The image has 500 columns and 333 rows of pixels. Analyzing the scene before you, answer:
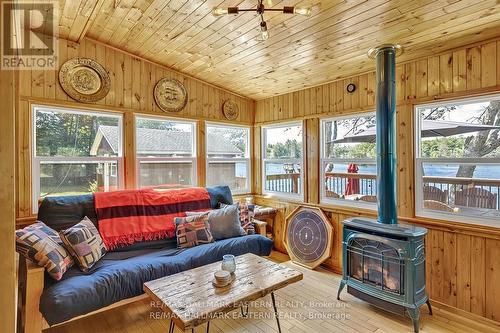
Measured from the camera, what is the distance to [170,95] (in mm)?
3588

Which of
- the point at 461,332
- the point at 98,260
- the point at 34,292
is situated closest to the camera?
the point at 34,292

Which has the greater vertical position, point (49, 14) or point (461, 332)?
point (49, 14)

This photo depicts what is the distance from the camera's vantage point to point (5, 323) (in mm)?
972

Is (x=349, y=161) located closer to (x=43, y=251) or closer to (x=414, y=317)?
(x=414, y=317)

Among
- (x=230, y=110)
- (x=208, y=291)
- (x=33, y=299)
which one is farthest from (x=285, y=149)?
(x=33, y=299)

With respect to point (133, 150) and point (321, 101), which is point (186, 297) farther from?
point (321, 101)

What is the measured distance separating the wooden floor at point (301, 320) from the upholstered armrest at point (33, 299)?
1.30 ft

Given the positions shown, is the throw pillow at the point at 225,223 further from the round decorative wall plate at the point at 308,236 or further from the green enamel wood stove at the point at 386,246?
the green enamel wood stove at the point at 386,246

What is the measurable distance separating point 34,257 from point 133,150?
163cm

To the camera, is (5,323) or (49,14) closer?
(5,323)

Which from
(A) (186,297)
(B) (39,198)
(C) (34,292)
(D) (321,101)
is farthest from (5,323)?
(D) (321,101)

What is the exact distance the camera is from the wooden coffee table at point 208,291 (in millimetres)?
1539

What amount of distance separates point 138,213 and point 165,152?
1.00 m

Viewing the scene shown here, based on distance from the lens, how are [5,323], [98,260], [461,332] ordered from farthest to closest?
[98,260], [461,332], [5,323]
